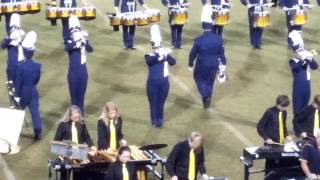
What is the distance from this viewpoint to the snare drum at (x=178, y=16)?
19641mm

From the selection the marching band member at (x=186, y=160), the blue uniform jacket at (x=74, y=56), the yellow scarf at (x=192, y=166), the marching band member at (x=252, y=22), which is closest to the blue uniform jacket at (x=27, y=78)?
the blue uniform jacket at (x=74, y=56)

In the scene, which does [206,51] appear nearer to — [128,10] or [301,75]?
[301,75]

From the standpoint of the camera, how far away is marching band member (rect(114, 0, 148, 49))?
19.2m

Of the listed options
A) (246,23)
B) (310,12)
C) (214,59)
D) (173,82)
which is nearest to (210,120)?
(214,59)

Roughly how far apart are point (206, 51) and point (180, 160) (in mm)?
4881

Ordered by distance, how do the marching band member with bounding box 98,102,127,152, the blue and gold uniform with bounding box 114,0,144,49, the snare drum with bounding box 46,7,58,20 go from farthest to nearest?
the blue and gold uniform with bounding box 114,0,144,49
the snare drum with bounding box 46,7,58,20
the marching band member with bounding box 98,102,127,152

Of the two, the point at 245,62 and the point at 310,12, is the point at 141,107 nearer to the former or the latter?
the point at 245,62

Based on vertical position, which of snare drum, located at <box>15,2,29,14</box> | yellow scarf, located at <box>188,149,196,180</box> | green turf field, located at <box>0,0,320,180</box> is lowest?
green turf field, located at <box>0,0,320,180</box>

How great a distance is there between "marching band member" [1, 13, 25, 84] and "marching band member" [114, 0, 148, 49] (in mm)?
3729

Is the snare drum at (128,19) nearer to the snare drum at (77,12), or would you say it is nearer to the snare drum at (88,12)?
the snare drum at (88,12)

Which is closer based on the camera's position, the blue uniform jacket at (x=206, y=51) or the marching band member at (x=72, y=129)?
the marching band member at (x=72, y=129)

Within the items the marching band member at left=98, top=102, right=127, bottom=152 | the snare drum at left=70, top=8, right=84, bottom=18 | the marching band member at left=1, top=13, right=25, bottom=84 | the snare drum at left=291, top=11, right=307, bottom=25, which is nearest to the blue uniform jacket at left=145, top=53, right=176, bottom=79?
the marching band member at left=1, top=13, right=25, bottom=84

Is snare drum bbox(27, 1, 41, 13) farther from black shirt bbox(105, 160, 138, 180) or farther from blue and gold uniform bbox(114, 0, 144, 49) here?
black shirt bbox(105, 160, 138, 180)

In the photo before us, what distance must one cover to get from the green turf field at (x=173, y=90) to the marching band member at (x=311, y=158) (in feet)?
5.78
